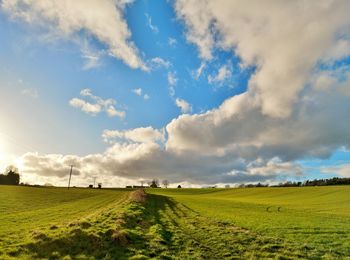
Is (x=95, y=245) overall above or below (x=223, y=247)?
above

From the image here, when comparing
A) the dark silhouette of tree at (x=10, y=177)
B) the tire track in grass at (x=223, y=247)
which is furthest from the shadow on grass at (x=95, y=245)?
the dark silhouette of tree at (x=10, y=177)

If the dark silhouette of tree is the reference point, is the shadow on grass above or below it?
below

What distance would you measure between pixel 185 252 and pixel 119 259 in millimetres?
3842

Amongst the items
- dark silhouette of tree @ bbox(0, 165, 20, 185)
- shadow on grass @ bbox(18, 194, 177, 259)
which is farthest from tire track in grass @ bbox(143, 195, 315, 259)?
dark silhouette of tree @ bbox(0, 165, 20, 185)

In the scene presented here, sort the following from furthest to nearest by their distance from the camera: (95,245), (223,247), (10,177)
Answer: (10,177) → (223,247) → (95,245)

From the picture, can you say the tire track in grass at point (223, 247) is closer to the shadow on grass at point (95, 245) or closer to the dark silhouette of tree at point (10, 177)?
the shadow on grass at point (95, 245)

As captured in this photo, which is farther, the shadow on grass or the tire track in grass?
the tire track in grass

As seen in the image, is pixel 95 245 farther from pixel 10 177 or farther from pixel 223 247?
pixel 10 177

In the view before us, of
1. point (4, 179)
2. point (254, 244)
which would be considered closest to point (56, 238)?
point (254, 244)

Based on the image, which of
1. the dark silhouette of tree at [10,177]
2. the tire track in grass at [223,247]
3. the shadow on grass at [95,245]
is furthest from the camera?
the dark silhouette of tree at [10,177]

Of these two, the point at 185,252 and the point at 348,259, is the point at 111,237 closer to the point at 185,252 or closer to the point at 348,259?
the point at 185,252

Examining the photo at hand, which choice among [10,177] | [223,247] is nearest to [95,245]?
[223,247]

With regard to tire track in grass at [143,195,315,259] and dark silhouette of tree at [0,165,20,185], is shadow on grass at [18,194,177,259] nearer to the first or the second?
tire track in grass at [143,195,315,259]

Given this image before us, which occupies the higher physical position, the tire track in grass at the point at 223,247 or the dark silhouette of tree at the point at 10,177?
the dark silhouette of tree at the point at 10,177
